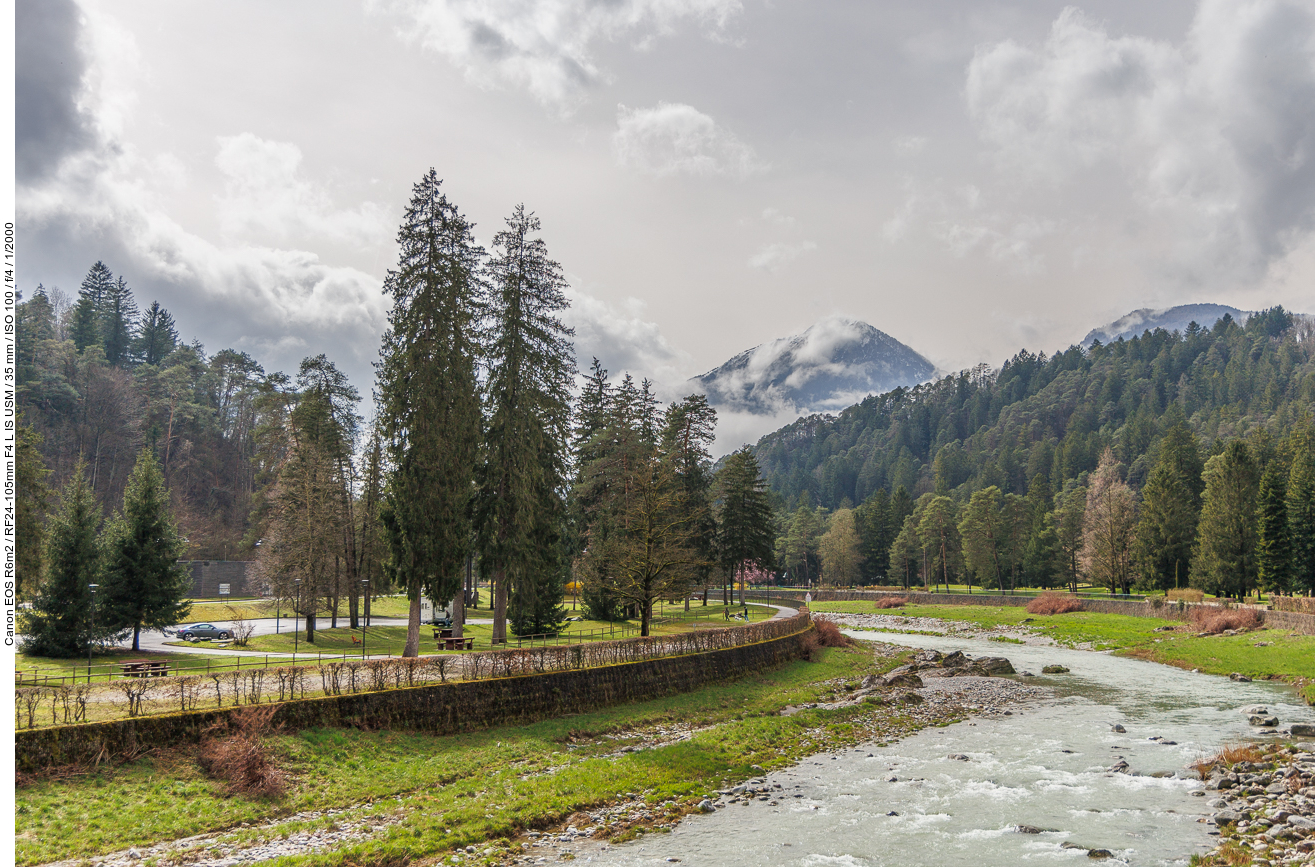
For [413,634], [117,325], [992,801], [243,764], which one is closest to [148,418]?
[117,325]

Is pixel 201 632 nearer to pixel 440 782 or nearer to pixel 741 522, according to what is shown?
pixel 440 782

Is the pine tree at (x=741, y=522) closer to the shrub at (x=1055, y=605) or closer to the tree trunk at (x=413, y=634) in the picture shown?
the shrub at (x=1055, y=605)

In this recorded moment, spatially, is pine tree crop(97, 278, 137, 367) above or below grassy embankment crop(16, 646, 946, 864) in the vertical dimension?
above

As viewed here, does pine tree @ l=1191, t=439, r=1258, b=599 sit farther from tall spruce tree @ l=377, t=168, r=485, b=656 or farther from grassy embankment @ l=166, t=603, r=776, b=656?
tall spruce tree @ l=377, t=168, r=485, b=656

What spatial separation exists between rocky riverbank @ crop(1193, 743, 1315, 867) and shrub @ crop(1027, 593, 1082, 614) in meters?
53.6

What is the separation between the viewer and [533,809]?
59.3 feet

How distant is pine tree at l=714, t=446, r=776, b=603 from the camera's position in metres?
71.2

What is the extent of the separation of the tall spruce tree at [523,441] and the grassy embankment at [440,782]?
12.7 m

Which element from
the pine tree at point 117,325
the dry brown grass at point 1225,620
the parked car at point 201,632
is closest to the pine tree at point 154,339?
the pine tree at point 117,325

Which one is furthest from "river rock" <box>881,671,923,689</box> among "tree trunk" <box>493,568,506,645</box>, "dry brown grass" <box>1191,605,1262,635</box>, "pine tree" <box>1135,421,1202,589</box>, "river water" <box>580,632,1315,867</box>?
"pine tree" <box>1135,421,1202,589</box>

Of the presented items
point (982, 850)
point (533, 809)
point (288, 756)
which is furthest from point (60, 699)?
point (982, 850)

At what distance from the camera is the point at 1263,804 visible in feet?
56.7

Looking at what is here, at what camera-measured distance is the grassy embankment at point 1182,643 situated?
1518 inches

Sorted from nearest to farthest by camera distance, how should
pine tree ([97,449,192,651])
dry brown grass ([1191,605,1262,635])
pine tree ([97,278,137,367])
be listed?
pine tree ([97,449,192,651])
dry brown grass ([1191,605,1262,635])
pine tree ([97,278,137,367])
